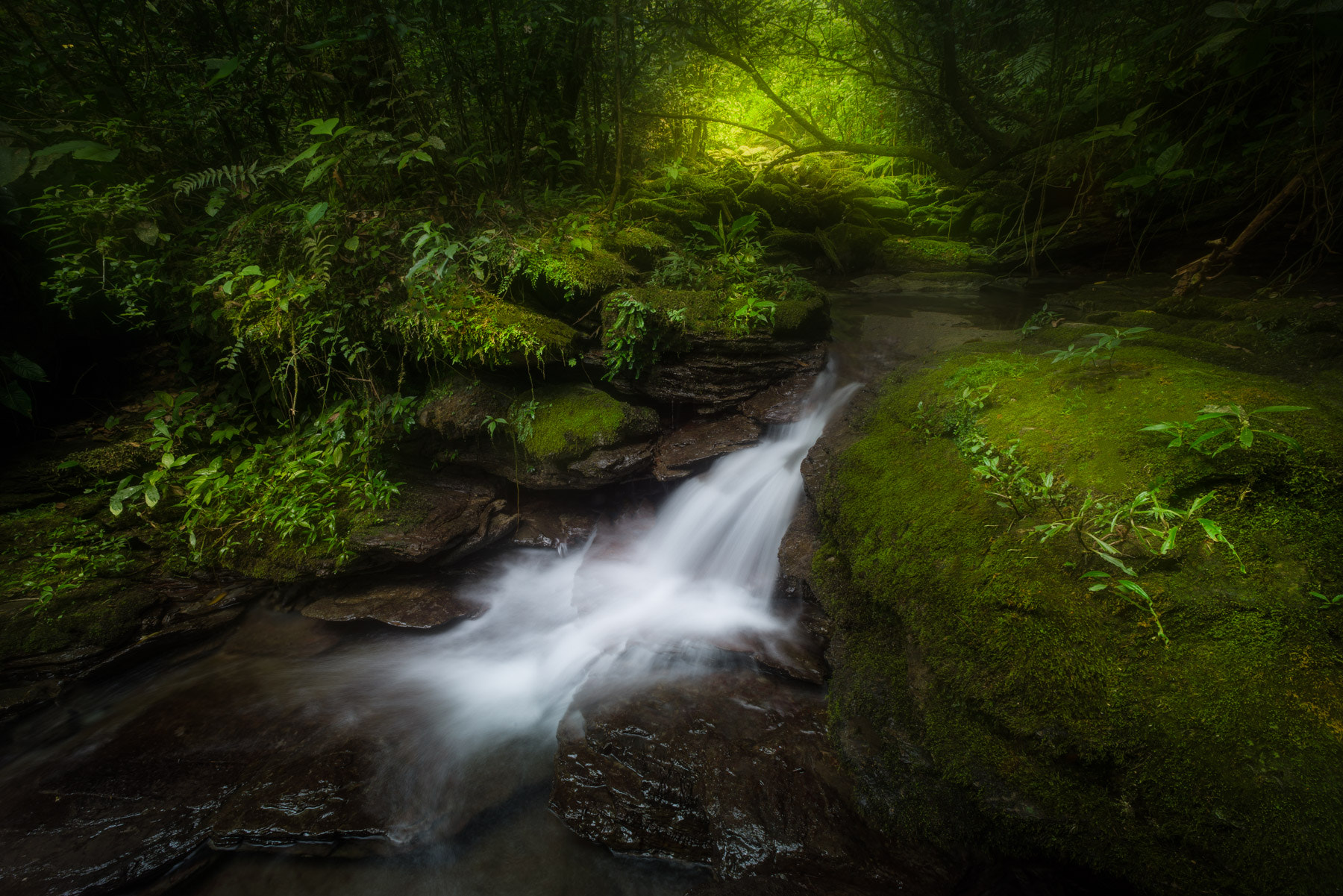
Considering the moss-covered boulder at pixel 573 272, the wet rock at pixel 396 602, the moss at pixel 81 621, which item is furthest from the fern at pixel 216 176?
the wet rock at pixel 396 602

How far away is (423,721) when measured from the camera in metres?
3.78

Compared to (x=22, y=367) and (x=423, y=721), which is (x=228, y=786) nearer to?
(x=423, y=721)

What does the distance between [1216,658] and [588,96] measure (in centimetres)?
836

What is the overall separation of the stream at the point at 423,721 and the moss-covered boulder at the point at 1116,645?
132cm

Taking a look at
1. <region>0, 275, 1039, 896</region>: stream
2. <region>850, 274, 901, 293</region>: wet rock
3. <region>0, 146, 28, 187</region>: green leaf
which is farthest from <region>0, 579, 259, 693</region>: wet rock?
<region>850, 274, 901, 293</region>: wet rock

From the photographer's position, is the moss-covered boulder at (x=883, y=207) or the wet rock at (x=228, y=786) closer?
the wet rock at (x=228, y=786)

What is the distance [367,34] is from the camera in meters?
3.99

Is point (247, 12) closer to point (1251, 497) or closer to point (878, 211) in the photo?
point (1251, 497)

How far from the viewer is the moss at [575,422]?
493 cm

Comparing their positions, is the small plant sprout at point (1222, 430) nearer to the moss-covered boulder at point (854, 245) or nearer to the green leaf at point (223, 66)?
the green leaf at point (223, 66)

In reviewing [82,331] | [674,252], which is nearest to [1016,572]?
[674,252]

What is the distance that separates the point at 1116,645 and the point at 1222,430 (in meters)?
1.10

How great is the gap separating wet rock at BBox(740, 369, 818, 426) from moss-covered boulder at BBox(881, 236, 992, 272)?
602cm

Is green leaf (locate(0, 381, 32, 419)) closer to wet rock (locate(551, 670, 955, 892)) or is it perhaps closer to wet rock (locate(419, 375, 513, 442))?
wet rock (locate(419, 375, 513, 442))
